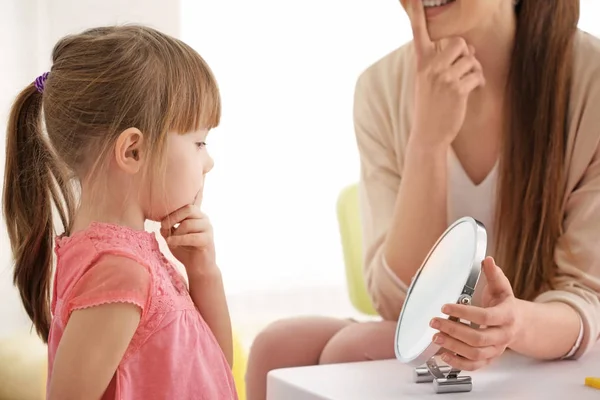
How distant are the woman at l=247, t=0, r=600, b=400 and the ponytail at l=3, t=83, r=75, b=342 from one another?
0.43 metres

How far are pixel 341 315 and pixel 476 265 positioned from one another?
1848 mm

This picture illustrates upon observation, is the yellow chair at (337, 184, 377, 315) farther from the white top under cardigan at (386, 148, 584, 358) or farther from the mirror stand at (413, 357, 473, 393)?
the mirror stand at (413, 357, 473, 393)

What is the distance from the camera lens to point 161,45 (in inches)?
38.8

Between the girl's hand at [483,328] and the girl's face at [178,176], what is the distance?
0.31 meters

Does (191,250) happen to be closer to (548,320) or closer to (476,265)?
(476,265)

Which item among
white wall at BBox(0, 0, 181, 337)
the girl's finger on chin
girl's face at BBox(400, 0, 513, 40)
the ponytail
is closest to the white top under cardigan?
girl's face at BBox(400, 0, 513, 40)

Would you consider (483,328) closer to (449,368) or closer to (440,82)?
(449,368)

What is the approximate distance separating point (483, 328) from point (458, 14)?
1.82 feet

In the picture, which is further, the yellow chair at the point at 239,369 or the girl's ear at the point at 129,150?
the yellow chair at the point at 239,369

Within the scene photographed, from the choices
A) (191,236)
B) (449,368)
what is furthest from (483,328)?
(191,236)

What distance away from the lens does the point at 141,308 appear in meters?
0.88

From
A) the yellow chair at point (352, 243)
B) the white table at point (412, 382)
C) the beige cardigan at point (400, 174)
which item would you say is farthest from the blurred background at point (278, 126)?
the white table at point (412, 382)

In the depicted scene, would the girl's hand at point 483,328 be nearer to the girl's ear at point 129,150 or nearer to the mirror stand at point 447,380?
the mirror stand at point 447,380

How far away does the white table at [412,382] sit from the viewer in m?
0.96
